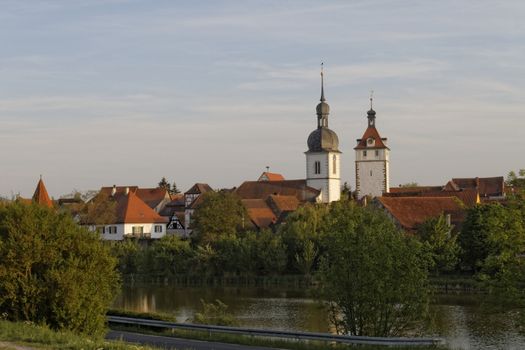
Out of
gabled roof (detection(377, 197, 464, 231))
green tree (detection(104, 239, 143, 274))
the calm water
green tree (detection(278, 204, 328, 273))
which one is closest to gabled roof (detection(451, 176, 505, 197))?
gabled roof (detection(377, 197, 464, 231))

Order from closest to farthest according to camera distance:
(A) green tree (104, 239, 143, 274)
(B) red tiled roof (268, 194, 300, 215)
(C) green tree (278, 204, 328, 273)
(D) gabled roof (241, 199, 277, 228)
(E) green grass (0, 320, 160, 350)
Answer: (E) green grass (0, 320, 160, 350) → (C) green tree (278, 204, 328, 273) → (A) green tree (104, 239, 143, 274) → (D) gabled roof (241, 199, 277, 228) → (B) red tiled roof (268, 194, 300, 215)

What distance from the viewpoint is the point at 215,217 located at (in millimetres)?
79625

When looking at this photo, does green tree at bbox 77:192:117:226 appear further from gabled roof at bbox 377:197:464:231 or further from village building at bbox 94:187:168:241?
gabled roof at bbox 377:197:464:231

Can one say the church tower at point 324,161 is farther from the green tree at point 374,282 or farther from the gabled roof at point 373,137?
the green tree at point 374,282

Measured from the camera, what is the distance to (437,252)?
61375 millimetres

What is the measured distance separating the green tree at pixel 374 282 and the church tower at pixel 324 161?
76984mm

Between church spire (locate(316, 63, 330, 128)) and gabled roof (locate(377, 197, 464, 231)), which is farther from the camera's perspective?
church spire (locate(316, 63, 330, 128))

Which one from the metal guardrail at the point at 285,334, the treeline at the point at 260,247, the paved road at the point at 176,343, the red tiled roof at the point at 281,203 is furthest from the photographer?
the red tiled roof at the point at 281,203

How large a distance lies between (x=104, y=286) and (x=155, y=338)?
15.7 feet

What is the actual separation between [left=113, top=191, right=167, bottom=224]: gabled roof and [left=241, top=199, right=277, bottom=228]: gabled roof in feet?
32.6

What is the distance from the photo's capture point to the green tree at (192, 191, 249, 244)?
259 ft

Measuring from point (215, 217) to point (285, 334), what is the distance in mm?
52372

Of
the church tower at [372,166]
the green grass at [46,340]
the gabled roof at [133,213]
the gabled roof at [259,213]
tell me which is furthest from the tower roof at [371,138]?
the green grass at [46,340]

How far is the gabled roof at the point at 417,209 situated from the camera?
7475 centimetres
